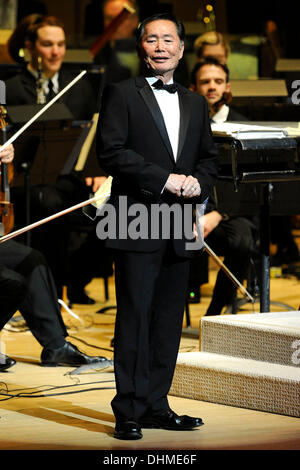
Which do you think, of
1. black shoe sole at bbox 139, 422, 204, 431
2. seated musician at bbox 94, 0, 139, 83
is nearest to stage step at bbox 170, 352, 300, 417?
black shoe sole at bbox 139, 422, 204, 431

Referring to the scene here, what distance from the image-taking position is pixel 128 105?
303cm

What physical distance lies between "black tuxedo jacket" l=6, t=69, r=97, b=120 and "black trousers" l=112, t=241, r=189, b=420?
244 cm

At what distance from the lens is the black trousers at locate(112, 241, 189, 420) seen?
305 cm

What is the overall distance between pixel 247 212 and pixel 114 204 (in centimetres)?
165

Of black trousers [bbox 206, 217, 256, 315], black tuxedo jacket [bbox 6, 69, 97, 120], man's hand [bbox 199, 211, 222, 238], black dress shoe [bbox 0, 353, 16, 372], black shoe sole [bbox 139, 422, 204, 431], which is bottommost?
black dress shoe [bbox 0, 353, 16, 372]

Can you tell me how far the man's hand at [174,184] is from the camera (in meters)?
2.99

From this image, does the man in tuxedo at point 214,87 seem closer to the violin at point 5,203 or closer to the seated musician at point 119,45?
the violin at point 5,203

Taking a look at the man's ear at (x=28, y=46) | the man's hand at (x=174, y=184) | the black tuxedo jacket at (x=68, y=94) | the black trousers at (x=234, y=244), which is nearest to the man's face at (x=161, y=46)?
the man's hand at (x=174, y=184)

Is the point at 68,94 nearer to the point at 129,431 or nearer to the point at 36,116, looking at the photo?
the point at 36,116

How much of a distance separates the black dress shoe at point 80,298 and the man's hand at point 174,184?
9.31 ft

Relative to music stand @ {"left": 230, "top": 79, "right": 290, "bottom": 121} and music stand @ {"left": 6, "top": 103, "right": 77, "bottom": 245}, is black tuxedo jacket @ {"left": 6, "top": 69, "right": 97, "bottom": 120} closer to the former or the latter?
music stand @ {"left": 6, "top": 103, "right": 77, "bottom": 245}

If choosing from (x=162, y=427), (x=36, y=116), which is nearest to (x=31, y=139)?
(x=36, y=116)

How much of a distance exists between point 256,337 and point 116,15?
4.37 metres
